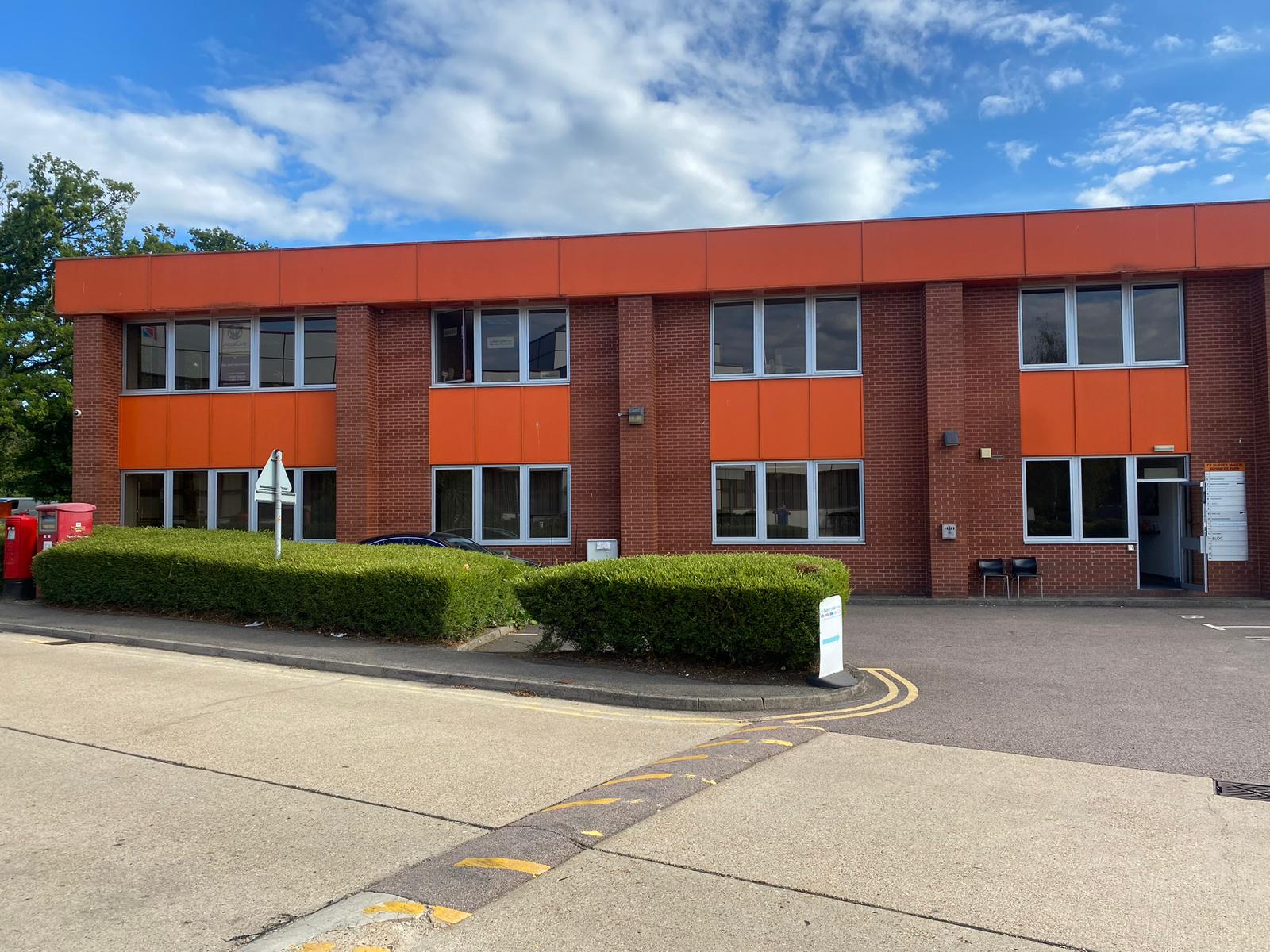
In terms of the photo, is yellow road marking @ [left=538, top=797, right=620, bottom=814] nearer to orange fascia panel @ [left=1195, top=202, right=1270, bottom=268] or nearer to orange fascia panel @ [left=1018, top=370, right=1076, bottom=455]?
orange fascia panel @ [left=1018, top=370, right=1076, bottom=455]

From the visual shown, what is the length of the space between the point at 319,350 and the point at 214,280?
2716mm

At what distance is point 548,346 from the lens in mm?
19281

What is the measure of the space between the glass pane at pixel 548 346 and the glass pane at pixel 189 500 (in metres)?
8.03

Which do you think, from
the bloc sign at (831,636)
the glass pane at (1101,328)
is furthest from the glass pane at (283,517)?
the glass pane at (1101,328)

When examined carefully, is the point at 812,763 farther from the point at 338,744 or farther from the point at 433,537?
the point at 433,537

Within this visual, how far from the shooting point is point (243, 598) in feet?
43.0

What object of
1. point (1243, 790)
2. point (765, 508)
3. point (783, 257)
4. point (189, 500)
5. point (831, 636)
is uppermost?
point (783, 257)

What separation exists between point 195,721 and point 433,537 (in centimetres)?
916

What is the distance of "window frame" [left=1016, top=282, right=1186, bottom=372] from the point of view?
1752 centimetres

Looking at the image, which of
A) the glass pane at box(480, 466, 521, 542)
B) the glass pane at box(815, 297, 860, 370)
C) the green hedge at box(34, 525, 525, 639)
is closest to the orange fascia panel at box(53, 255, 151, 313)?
the green hedge at box(34, 525, 525, 639)

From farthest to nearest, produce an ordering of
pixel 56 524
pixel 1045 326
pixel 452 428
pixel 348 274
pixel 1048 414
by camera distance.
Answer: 1. pixel 452 428
2. pixel 348 274
3. pixel 1045 326
4. pixel 1048 414
5. pixel 56 524

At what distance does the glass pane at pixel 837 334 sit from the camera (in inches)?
726

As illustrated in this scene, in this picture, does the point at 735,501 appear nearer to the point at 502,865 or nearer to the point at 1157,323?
the point at 1157,323

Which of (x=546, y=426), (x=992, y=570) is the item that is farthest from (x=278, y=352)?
(x=992, y=570)
